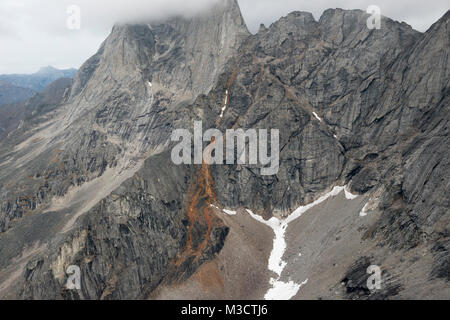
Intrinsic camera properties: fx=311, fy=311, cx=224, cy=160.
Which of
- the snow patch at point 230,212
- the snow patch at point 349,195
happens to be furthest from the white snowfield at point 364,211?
the snow patch at point 230,212

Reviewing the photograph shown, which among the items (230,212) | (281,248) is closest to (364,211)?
(281,248)

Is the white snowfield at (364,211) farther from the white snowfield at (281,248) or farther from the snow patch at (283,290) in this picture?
the snow patch at (283,290)

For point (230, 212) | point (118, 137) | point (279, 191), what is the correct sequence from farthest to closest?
point (118, 137) → point (279, 191) → point (230, 212)

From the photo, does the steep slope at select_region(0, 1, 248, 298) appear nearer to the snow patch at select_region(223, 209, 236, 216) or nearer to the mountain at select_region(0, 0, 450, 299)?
the mountain at select_region(0, 0, 450, 299)

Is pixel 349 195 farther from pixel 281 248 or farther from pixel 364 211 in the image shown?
pixel 281 248

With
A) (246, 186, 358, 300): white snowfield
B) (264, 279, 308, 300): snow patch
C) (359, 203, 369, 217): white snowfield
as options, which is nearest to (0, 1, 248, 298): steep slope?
(246, 186, 358, 300): white snowfield

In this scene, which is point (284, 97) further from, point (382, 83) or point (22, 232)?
point (22, 232)
